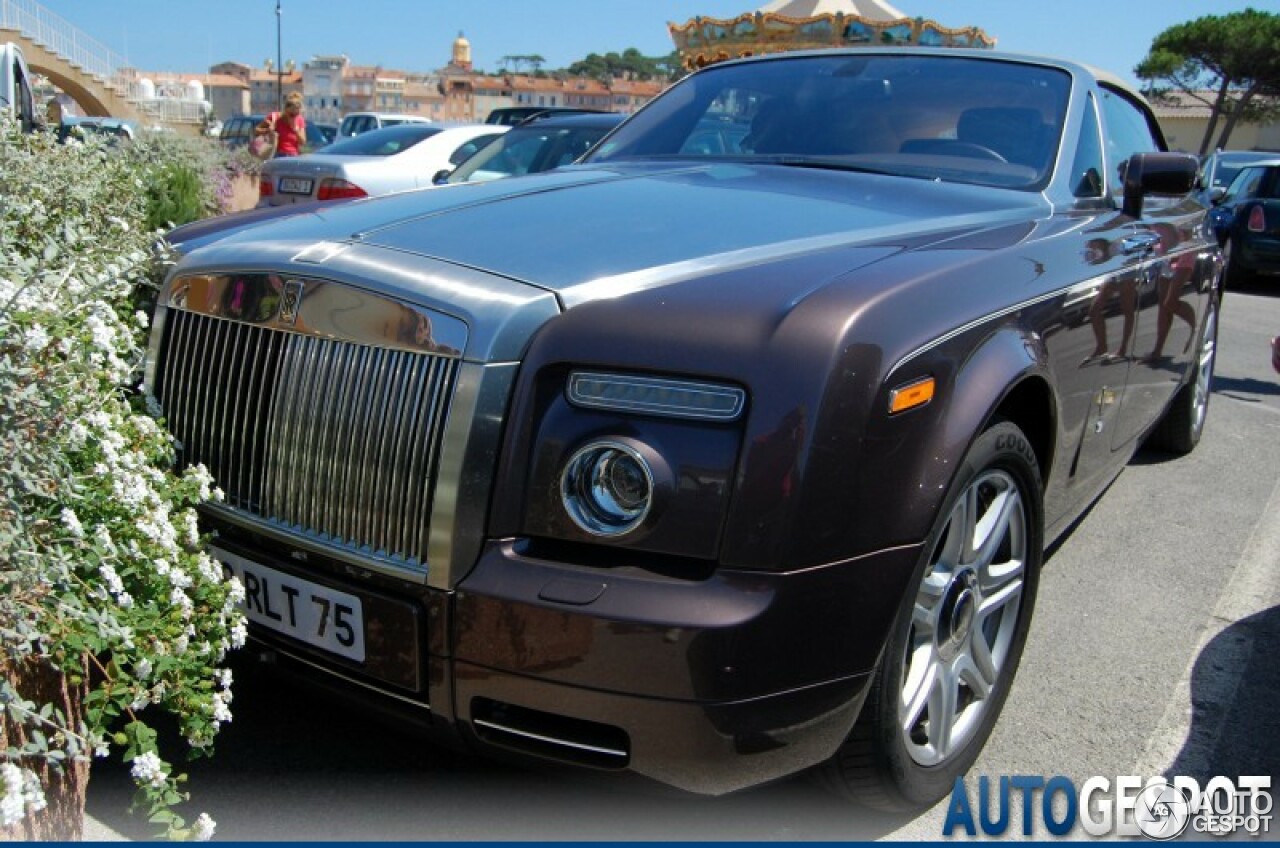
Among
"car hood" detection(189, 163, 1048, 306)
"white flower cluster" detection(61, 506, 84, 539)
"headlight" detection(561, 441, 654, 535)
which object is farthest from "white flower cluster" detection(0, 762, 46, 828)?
"car hood" detection(189, 163, 1048, 306)

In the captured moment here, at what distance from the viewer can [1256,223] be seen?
13.8 meters

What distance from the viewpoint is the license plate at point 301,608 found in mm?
2262

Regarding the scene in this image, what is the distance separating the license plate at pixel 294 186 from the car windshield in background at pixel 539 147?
152 centimetres

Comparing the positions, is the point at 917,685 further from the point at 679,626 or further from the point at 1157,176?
the point at 1157,176

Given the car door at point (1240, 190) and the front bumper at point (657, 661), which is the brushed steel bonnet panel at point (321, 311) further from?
the car door at point (1240, 190)

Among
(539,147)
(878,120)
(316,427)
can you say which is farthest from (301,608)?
(539,147)

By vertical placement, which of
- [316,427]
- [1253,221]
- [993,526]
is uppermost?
[316,427]

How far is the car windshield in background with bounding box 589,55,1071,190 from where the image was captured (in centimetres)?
357

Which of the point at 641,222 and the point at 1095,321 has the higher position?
the point at 641,222

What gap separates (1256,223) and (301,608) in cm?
1419

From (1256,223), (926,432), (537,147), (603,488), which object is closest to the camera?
(603,488)

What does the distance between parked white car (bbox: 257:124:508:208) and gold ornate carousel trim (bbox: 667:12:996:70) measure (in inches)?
207

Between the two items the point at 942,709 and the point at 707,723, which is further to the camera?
the point at 942,709

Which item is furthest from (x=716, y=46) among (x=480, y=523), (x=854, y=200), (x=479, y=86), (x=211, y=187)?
(x=479, y=86)
